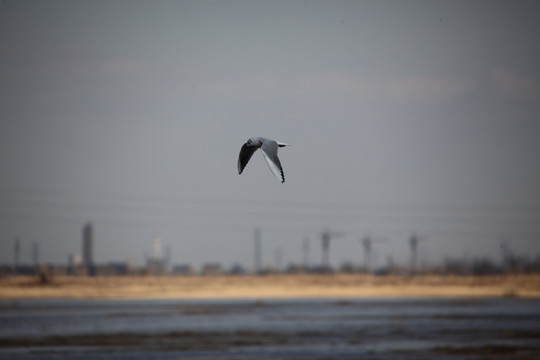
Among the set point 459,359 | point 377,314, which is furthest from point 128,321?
point 459,359

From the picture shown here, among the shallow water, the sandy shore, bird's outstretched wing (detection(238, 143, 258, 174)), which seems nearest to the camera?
bird's outstretched wing (detection(238, 143, 258, 174))

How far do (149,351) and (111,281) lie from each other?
106471 mm

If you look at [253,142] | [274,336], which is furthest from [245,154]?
[274,336]

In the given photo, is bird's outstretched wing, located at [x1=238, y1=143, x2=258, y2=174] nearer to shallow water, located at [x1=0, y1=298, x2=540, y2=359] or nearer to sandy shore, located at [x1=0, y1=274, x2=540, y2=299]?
shallow water, located at [x1=0, y1=298, x2=540, y2=359]

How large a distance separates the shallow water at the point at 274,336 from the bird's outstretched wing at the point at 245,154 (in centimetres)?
2362

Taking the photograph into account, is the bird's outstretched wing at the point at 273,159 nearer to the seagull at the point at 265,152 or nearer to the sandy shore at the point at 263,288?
the seagull at the point at 265,152

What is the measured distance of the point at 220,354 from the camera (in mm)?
37750

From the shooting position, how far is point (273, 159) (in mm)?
13180

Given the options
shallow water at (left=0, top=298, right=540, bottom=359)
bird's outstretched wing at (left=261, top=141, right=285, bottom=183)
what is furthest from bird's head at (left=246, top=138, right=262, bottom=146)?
shallow water at (left=0, top=298, right=540, bottom=359)

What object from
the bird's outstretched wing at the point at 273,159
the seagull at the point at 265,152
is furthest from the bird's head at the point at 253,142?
the bird's outstretched wing at the point at 273,159

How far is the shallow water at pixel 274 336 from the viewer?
37938mm

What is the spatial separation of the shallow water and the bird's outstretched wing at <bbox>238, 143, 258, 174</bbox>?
23616mm

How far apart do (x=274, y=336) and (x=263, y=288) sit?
87663 millimetres

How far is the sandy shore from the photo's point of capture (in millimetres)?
115312
